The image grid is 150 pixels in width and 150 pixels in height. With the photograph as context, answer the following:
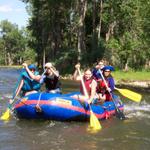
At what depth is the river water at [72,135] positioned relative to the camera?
9.59 m

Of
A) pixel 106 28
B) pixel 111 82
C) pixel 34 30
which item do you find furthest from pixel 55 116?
pixel 34 30

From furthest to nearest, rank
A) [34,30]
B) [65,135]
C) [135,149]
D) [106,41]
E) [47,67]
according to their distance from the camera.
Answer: [34,30], [106,41], [47,67], [65,135], [135,149]

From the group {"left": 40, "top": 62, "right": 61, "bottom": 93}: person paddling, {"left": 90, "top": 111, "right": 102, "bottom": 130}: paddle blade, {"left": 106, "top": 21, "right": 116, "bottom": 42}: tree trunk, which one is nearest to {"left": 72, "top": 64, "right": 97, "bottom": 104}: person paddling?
{"left": 90, "top": 111, "right": 102, "bottom": 130}: paddle blade

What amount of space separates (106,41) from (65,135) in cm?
3122

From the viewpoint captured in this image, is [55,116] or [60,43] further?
[60,43]

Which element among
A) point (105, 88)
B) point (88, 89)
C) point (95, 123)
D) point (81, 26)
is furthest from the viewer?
point (81, 26)

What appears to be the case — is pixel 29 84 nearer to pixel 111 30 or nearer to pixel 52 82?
pixel 52 82

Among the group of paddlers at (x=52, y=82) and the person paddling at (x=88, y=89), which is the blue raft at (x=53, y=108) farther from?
the group of paddlers at (x=52, y=82)

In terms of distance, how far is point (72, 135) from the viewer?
422 inches

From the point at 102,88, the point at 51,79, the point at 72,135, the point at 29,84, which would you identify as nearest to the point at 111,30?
the point at 102,88

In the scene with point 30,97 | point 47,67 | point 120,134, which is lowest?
point 120,134

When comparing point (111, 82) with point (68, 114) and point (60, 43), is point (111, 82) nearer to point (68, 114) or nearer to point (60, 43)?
point (68, 114)

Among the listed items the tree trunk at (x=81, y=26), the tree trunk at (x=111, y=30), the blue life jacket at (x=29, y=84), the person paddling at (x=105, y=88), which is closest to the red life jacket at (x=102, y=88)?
the person paddling at (x=105, y=88)

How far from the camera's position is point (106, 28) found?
4425cm
